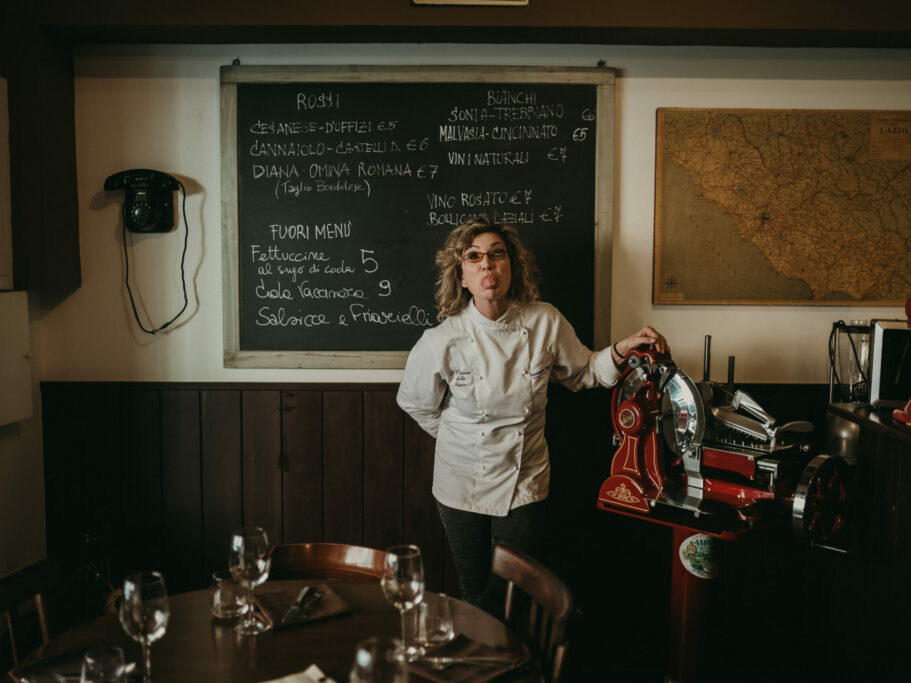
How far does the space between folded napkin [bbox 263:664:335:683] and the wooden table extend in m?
0.02

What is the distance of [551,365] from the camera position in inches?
94.8

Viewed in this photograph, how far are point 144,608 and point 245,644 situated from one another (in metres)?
0.29

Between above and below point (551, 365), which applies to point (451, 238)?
above

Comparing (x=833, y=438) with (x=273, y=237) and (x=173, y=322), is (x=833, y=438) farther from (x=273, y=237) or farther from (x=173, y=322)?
(x=173, y=322)

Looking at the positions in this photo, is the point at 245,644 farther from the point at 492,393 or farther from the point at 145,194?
the point at 145,194

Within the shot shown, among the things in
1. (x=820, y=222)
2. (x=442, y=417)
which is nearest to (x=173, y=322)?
(x=442, y=417)

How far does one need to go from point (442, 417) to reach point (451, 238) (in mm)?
662

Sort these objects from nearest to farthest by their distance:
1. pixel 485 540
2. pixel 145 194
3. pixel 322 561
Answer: pixel 322 561 → pixel 485 540 → pixel 145 194

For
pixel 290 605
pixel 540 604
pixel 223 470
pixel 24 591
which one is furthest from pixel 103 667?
pixel 223 470

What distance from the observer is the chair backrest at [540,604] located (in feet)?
4.54

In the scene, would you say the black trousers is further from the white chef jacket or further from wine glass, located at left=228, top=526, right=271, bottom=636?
wine glass, located at left=228, top=526, right=271, bottom=636

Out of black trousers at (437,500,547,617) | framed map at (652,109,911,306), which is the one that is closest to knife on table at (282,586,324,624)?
black trousers at (437,500,547,617)

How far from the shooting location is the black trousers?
2.27 m

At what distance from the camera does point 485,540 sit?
234cm
